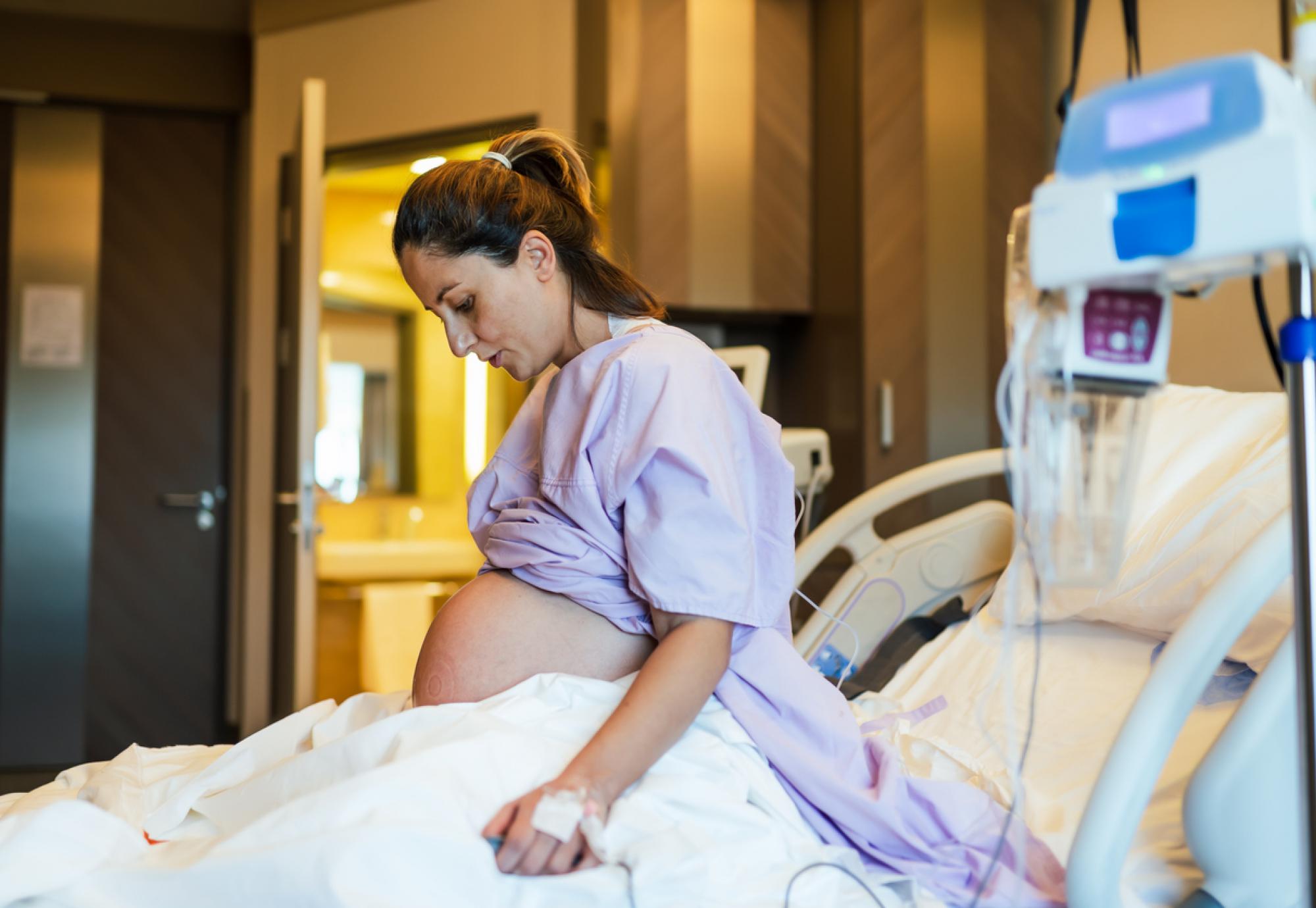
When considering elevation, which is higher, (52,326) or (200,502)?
(52,326)

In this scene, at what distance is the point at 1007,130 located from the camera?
2.79 metres

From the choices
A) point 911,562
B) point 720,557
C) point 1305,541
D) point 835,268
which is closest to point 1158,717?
point 1305,541

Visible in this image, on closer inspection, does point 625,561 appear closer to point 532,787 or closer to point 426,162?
point 532,787

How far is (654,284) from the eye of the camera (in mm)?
3080

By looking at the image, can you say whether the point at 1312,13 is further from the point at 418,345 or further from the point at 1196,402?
the point at 418,345

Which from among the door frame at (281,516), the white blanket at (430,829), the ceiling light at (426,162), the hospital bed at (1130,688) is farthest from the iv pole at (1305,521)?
the ceiling light at (426,162)

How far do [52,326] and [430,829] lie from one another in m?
3.92

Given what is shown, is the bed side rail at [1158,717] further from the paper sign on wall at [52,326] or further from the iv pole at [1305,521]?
the paper sign on wall at [52,326]

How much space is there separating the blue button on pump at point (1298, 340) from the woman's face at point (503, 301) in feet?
2.73

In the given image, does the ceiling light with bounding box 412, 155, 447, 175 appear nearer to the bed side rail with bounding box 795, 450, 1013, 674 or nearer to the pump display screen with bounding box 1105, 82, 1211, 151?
the bed side rail with bounding box 795, 450, 1013, 674

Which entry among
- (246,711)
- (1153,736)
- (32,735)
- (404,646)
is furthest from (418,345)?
(1153,736)

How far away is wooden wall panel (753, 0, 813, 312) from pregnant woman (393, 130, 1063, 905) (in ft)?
6.19

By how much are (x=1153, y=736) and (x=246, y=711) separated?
11.8 ft

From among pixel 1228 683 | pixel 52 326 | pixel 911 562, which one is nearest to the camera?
pixel 1228 683
